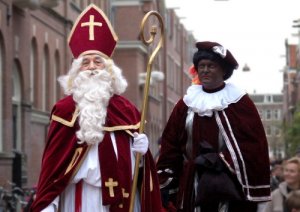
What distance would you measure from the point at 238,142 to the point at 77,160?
1.29 metres

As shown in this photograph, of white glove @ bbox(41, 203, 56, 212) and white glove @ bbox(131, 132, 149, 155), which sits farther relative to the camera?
white glove @ bbox(131, 132, 149, 155)

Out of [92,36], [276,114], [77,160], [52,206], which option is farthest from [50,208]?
[276,114]

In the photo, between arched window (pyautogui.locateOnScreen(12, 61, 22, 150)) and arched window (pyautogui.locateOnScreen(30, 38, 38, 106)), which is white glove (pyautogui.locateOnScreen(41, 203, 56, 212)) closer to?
arched window (pyautogui.locateOnScreen(12, 61, 22, 150))

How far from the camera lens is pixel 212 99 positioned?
7.61 metres

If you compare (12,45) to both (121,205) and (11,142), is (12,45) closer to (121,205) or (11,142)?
(11,142)

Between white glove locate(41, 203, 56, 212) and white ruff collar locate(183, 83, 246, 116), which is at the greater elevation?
white ruff collar locate(183, 83, 246, 116)

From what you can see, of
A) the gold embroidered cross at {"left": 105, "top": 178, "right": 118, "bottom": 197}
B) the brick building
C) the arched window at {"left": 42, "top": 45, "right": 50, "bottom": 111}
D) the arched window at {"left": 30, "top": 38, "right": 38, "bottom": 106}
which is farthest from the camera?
the arched window at {"left": 42, "top": 45, "right": 50, "bottom": 111}

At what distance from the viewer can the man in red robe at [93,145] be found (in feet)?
23.4

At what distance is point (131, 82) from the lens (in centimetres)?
5300

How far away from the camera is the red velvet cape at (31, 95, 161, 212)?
23.3 ft

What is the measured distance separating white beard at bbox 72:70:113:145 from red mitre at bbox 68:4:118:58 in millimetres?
211

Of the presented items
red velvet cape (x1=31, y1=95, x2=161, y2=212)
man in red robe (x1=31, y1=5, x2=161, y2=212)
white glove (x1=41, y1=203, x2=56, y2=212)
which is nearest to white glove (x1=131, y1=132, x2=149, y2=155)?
man in red robe (x1=31, y1=5, x2=161, y2=212)

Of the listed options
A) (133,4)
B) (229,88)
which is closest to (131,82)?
(133,4)

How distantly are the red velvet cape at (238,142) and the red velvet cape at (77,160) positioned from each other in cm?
33
